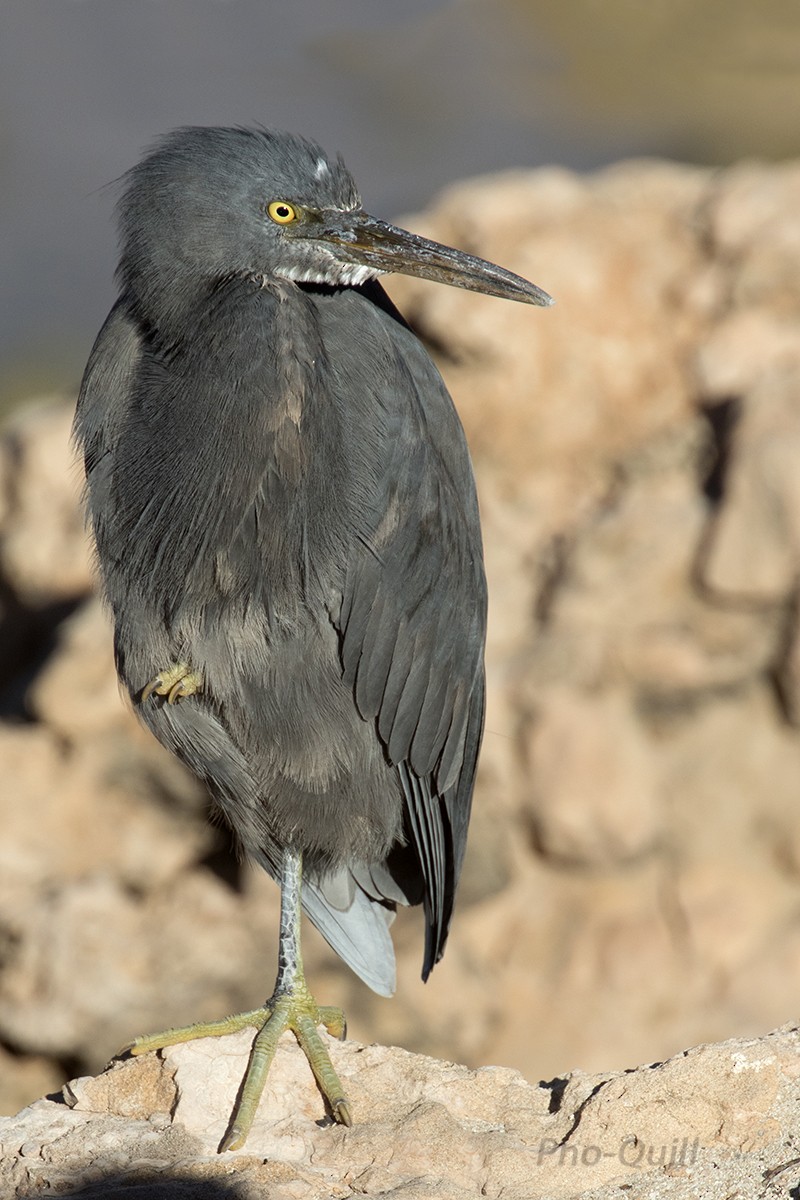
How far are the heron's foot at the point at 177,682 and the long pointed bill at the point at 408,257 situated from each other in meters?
1.00

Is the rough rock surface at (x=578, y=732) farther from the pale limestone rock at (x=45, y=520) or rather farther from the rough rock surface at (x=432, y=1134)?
the rough rock surface at (x=432, y=1134)

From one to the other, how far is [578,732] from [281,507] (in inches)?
115

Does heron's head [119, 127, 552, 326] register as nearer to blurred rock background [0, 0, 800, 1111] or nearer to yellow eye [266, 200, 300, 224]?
yellow eye [266, 200, 300, 224]

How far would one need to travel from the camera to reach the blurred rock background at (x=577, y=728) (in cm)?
561

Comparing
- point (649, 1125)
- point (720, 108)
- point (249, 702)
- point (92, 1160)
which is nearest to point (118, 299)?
point (249, 702)

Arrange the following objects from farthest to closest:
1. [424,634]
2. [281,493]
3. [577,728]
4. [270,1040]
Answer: [577,728] < [424,634] < [270,1040] < [281,493]

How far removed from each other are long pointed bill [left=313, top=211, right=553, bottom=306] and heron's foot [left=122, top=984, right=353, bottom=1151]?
173 centimetres

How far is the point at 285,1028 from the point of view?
3213mm

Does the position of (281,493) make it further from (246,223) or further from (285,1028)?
(285,1028)

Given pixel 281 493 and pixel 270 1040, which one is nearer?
pixel 281 493

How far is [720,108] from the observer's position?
1652 cm

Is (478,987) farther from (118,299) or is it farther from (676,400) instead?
(118,299)

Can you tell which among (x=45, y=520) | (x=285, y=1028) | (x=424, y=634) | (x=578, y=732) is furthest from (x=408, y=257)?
(x=45, y=520)

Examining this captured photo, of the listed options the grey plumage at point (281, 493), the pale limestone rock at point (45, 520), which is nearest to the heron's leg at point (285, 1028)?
the grey plumage at point (281, 493)
